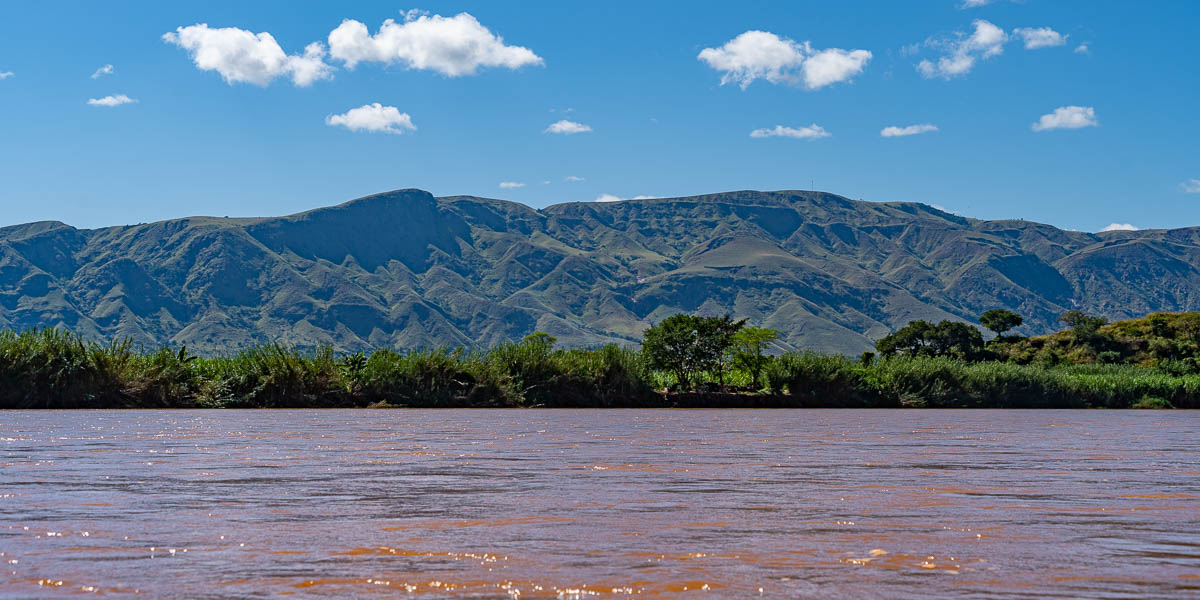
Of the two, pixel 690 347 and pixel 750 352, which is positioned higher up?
pixel 690 347

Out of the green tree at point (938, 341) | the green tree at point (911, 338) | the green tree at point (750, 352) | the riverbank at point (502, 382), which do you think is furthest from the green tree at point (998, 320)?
the green tree at point (750, 352)

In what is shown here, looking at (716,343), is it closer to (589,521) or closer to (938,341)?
(589,521)

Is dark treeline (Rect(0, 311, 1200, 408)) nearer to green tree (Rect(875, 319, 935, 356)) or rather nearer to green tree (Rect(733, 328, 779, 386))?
green tree (Rect(733, 328, 779, 386))

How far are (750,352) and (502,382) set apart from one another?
510 inches

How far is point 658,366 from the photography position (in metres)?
48.8

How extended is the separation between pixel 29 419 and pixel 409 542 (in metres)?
21.9

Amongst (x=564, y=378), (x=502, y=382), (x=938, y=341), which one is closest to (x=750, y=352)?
(x=564, y=378)

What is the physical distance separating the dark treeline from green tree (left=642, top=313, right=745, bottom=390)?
0.05 metres

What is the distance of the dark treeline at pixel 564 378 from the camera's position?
3506cm

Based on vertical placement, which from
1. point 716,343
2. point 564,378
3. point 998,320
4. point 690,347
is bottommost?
point 564,378

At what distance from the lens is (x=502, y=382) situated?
41281 mm

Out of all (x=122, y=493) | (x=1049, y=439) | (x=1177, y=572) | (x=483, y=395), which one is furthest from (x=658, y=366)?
(x=1177, y=572)

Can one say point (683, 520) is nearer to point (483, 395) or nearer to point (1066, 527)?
point (1066, 527)

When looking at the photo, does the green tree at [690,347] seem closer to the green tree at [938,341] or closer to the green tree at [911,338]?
the green tree at [938,341]
